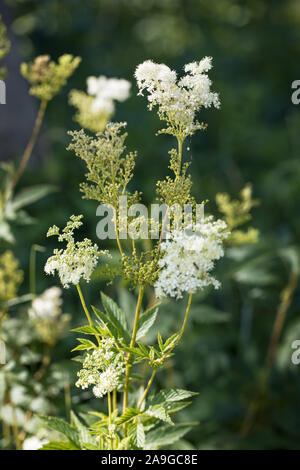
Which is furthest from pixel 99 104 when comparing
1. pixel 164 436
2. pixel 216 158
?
pixel 216 158

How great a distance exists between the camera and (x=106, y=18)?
18.6 ft

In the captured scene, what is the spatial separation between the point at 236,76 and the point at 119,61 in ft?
4.56

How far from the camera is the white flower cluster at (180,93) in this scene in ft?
2.55

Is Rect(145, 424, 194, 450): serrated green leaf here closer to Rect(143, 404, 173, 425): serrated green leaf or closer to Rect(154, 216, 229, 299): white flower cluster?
Rect(143, 404, 173, 425): serrated green leaf

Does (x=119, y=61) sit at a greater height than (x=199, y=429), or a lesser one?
greater

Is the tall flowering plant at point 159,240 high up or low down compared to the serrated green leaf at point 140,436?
up

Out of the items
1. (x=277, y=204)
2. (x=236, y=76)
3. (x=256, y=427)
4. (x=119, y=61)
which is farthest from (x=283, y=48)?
(x=256, y=427)

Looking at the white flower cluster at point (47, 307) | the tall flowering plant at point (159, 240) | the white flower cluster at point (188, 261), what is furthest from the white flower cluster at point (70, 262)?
the white flower cluster at point (47, 307)

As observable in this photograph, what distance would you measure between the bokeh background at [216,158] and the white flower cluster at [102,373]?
1.47 feet

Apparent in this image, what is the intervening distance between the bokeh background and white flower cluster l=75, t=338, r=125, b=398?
0.45 metres

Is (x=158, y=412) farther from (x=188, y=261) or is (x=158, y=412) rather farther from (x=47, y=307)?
(x=47, y=307)

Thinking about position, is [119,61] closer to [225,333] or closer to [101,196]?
[225,333]

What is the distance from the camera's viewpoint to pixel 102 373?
804 millimetres

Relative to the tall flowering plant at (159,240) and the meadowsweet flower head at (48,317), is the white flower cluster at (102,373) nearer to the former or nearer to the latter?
A: the tall flowering plant at (159,240)
